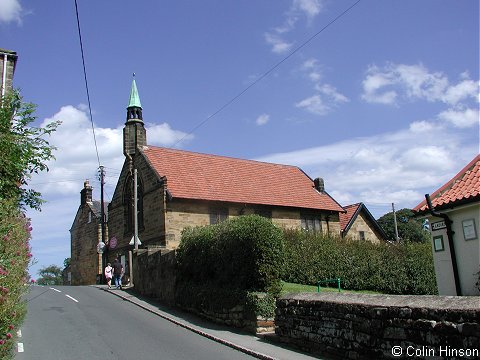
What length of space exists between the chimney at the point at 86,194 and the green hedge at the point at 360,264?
32.7 m

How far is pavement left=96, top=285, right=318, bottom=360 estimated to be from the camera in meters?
10.0

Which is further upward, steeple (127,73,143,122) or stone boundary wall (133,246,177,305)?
steeple (127,73,143,122)

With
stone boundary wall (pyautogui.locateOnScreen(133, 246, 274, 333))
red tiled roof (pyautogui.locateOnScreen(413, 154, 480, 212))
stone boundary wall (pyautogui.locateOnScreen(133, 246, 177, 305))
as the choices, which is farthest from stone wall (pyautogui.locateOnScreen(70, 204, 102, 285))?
red tiled roof (pyautogui.locateOnScreen(413, 154, 480, 212))

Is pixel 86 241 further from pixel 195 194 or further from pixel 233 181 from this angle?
pixel 195 194

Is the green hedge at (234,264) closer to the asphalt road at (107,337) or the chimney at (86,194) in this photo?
the asphalt road at (107,337)

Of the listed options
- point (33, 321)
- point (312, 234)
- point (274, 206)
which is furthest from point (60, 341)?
point (274, 206)

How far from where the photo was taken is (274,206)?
32.6 m

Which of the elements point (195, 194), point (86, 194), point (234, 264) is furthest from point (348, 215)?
point (86, 194)

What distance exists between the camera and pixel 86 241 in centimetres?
4731

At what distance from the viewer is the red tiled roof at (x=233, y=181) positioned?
30484 millimetres

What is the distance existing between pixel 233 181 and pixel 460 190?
68.3 feet

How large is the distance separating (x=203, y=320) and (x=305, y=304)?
19.7 ft

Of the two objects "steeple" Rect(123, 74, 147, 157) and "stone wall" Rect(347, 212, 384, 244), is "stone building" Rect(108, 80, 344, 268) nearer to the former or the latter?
Result: "steeple" Rect(123, 74, 147, 157)

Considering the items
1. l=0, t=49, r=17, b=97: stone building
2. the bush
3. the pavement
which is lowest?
Result: the pavement
